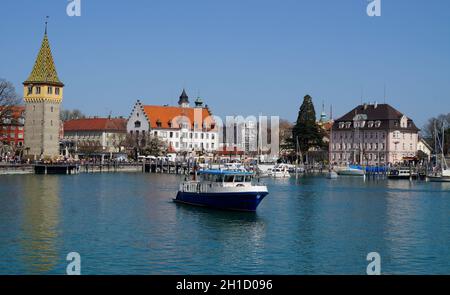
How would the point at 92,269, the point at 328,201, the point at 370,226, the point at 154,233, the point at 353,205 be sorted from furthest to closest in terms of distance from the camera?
the point at 328,201 → the point at 353,205 → the point at 370,226 → the point at 154,233 → the point at 92,269

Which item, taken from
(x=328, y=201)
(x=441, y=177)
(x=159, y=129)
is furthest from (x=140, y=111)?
(x=328, y=201)

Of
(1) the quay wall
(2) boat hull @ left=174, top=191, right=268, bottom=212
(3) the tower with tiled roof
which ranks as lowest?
(2) boat hull @ left=174, top=191, right=268, bottom=212

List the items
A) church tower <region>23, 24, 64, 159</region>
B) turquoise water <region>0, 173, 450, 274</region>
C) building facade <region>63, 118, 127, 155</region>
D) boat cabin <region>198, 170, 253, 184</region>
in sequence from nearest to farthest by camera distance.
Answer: turquoise water <region>0, 173, 450, 274</region> < boat cabin <region>198, 170, 253, 184</region> < church tower <region>23, 24, 64, 159</region> < building facade <region>63, 118, 127, 155</region>

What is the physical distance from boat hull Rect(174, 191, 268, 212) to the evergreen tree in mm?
86750

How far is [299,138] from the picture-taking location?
5719 inches

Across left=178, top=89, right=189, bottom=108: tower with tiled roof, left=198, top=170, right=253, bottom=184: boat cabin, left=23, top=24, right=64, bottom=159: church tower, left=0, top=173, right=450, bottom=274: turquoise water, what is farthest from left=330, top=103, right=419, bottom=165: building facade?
left=198, top=170, right=253, bottom=184: boat cabin

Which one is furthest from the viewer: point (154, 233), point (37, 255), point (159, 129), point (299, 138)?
point (159, 129)

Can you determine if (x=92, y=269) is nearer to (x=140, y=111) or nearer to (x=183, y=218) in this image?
(x=183, y=218)

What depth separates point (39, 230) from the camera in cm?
4359

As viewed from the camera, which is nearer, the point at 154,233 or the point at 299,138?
the point at 154,233

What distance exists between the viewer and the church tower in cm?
13312

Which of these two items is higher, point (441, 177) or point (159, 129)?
point (159, 129)

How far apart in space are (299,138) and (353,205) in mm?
82898

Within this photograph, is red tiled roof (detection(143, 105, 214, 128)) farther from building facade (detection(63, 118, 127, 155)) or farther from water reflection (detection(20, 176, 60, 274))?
water reflection (detection(20, 176, 60, 274))
